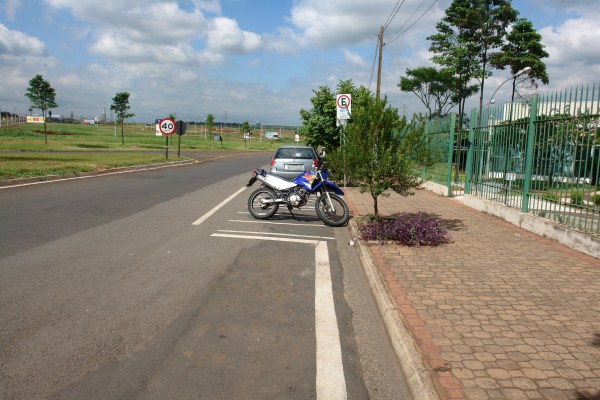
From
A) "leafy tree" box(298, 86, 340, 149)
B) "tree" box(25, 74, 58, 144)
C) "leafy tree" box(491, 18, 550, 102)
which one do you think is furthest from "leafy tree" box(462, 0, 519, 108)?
"tree" box(25, 74, 58, 144)

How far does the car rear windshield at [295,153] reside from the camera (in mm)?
15148

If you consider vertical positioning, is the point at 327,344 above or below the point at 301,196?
below

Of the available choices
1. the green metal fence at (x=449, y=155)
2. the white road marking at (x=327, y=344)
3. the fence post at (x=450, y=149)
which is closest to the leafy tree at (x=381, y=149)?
the white road marking at (x=327, y=344)

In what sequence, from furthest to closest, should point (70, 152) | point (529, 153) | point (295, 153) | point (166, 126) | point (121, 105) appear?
1. point (121, 105)
2. point (70, 152)
3. point (166, 126)
4. point (295, 153)
5. point (529, 153)

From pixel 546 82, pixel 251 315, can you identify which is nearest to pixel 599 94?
pixel 251 315

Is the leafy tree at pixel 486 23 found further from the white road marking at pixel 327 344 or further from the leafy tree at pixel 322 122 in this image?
the white road marking at pixel 327 344

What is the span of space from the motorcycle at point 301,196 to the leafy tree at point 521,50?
23205 millimetres

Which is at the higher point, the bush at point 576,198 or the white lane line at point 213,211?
the bush at point 576,198

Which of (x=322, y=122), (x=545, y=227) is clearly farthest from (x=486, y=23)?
Result: (x=545, y=227)

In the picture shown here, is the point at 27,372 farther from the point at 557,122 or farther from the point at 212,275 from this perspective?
the point at 557,122

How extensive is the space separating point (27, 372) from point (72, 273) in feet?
7.88

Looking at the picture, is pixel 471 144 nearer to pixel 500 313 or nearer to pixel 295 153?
pixel 295 153

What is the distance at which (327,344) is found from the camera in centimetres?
392

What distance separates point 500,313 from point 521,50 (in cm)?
2870
